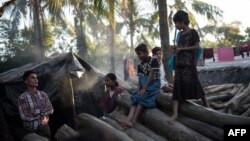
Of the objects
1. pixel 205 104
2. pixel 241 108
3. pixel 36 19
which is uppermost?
pixel 36 19

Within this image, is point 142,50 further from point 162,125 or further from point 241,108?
point 241,108

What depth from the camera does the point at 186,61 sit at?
4754 millimetres

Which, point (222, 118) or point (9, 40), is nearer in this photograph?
point (222, 118)

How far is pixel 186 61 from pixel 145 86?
2.15 ft

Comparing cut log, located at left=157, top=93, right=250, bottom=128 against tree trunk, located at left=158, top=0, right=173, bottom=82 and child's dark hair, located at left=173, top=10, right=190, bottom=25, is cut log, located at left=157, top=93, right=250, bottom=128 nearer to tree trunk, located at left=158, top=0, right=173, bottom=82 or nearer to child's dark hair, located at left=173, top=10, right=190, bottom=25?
child's dark hair, located at left=173, top=10, right=190, bottom=25

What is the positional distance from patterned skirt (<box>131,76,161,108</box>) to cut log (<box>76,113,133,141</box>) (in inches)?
Result: 21.9

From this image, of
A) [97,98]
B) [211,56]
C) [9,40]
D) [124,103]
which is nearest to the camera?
[124,103]

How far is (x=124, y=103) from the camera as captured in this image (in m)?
5.33

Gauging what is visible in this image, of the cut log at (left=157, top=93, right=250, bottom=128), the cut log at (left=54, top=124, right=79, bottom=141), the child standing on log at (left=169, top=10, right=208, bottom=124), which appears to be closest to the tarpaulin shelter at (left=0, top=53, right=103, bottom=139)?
the cut log at (left=54, top=124, right=79, bottom=141)

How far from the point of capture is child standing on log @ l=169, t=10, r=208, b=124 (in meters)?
4.66

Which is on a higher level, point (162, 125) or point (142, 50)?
point (142, 50)

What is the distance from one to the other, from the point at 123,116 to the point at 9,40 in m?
23.2

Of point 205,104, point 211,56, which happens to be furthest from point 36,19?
point 205,104

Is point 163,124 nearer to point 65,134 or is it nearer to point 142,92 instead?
point 142,92
